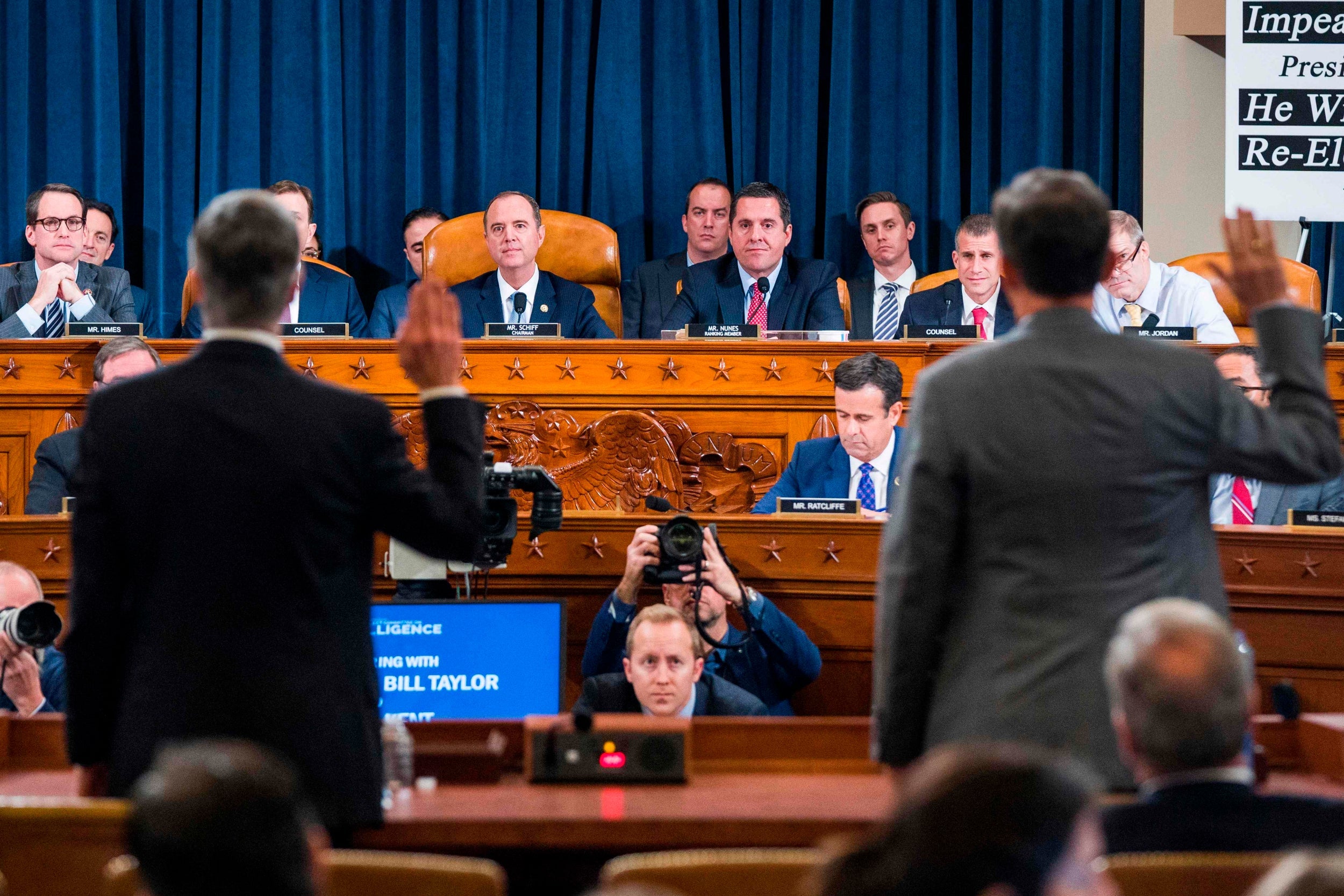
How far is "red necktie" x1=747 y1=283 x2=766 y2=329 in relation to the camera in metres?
5.70

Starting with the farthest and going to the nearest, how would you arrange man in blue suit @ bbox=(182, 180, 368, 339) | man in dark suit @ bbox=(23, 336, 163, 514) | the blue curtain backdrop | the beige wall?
the beige wall, the blue curtain backdrop, man in blue suit @ bbox=(182, 180, 368, 339), man in dark suit @ bbox=(23, 336, 163, 514)

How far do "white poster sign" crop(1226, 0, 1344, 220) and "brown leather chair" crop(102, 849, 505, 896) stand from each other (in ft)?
17.0

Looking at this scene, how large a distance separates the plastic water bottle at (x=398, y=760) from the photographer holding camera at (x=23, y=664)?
30.0 inches

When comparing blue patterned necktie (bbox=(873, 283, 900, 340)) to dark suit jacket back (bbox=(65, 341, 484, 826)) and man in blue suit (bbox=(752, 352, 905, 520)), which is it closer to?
man in blue suit (bbox=(752, 352, 905, 520))

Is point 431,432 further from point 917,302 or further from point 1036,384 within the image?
point 917,302

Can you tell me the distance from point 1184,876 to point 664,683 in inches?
66.1

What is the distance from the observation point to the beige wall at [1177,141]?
694 centimetres

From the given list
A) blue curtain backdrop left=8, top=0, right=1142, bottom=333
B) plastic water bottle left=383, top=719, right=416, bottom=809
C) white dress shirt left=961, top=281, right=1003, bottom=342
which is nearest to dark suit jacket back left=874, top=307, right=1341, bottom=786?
plastic water bottle left=383, top=719, right=416, bottom=809

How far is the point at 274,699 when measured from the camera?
63.1 inches

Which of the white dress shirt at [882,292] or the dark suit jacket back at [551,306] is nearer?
the dark suit jacket back at [551,306]

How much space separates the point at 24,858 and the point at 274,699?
354 mm

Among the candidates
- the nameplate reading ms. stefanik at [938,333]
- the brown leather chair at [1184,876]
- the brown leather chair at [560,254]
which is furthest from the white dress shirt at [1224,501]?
the brown leather chair at [1184,876]

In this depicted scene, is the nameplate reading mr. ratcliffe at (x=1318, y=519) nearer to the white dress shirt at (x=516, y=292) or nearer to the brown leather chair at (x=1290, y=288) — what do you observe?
the brown leather chair at (x=1290, y=288)

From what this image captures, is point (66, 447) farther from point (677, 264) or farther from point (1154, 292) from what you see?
point (1154, 292)
